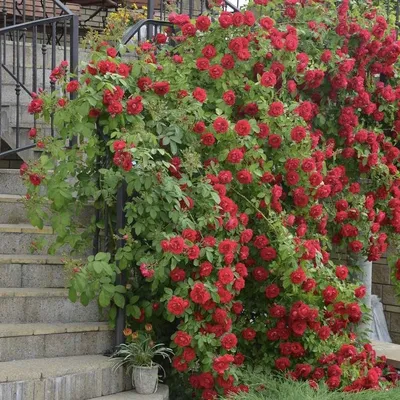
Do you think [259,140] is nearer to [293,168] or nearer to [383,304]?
[293,168]

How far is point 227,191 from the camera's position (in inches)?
195

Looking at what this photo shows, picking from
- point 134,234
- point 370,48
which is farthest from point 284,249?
point 370,48

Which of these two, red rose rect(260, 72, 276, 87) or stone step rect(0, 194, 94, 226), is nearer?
red rose rect(260, 72, 276, 87)

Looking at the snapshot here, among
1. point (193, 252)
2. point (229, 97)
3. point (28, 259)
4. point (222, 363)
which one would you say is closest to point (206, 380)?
point (222, 363)

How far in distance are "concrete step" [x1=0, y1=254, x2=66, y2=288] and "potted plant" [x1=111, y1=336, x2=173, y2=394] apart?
61cm

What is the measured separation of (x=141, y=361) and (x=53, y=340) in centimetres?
47

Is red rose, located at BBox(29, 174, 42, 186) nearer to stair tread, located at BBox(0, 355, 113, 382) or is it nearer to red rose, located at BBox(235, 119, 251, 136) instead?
stair tread, located at BBox(0, 355, 113, 382)

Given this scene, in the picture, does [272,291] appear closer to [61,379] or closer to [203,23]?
[61,379]

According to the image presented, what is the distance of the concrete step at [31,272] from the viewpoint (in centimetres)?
497

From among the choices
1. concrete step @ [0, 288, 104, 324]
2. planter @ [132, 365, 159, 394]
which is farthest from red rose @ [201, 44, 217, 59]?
planter @ [132, 365, 159, 394]

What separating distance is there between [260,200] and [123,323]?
100 cm

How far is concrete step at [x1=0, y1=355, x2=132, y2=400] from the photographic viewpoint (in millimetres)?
4219

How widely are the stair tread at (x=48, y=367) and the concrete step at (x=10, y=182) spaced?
5.09 ft

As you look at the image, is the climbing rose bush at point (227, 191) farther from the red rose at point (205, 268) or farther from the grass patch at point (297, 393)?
the grass patch at point (297, 393)
